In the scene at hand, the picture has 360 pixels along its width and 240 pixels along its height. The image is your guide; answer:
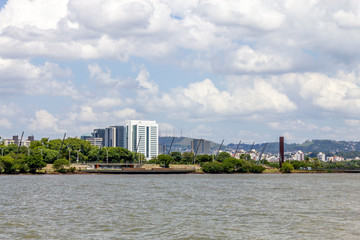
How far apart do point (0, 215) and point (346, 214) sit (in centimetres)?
3016

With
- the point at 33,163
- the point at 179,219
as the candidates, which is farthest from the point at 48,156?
the point at 179,219

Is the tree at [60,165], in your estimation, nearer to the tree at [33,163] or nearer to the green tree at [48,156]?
the tree at [33,163]

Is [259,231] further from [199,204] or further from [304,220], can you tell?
[199,204]

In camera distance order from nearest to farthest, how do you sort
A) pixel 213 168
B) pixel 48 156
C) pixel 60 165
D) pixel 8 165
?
pixel 8 165 < pixel 60 165 < pixel 213 168 < pixel 48 156

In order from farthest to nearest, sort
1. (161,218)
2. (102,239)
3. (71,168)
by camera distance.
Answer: (71,168), (161,218), (102,239)

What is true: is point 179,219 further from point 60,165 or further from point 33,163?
point 60,165

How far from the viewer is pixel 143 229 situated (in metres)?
36.6

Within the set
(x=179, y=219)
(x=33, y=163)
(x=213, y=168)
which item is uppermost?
(x=33, y=163)

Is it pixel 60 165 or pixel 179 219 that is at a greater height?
pixel 60 165

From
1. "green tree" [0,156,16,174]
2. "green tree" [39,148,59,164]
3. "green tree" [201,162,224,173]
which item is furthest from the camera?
"green tree" [39,148,59,164]

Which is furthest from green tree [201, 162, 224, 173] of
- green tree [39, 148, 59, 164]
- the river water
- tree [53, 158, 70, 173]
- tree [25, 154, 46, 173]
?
the river water

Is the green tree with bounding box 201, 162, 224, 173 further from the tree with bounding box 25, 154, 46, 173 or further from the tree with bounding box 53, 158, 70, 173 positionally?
the tree with bounding box 25, 154, 46, 173

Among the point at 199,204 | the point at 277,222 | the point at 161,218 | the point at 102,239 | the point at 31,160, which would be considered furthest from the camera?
the point at 31,160

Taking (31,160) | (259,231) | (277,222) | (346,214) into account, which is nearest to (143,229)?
(259,231)
